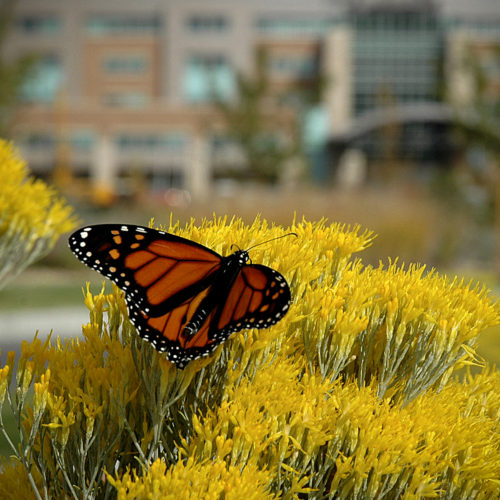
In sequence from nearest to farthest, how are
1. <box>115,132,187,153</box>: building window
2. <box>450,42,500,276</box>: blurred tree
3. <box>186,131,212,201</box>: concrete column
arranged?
1. <box>450,42,500,276</box>: blurred tree
2. <box>186,131,212,201</box>: concrete column
3. <box>115,132,187,153</box>: building window

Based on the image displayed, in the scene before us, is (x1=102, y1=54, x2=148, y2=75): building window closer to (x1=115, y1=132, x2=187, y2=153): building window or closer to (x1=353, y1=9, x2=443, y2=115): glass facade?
(x1=115, y1=132, x2=187, y2=153): building window

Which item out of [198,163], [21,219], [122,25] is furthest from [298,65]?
[21,219]

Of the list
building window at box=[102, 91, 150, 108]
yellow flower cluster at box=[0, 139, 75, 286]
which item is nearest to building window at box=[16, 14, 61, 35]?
building window at box=[102, 91, 150, 108]

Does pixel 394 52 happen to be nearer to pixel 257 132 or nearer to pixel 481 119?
pixel 257 132

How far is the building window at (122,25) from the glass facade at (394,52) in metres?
23.6

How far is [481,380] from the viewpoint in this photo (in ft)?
8.02

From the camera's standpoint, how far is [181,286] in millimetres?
2145

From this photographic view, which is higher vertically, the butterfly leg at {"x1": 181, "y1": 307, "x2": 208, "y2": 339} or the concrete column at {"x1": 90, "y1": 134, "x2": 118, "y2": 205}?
the butterfly leg at {"x1": 181, "y1": 307, "x2": 208, "y2": 339}

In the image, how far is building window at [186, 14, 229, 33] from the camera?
7294cm

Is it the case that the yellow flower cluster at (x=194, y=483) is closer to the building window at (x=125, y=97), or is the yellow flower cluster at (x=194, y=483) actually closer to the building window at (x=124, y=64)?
the building window at (x=125, y=97)

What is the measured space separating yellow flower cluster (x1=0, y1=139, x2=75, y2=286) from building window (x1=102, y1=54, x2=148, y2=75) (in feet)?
235

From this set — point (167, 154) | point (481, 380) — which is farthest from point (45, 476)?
point (167, 154)

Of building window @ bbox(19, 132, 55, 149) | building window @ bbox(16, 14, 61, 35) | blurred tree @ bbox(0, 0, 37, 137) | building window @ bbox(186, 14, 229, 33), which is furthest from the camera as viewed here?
building window @ bbox(16, 14, 61, 35)

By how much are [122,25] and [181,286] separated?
7872cm
